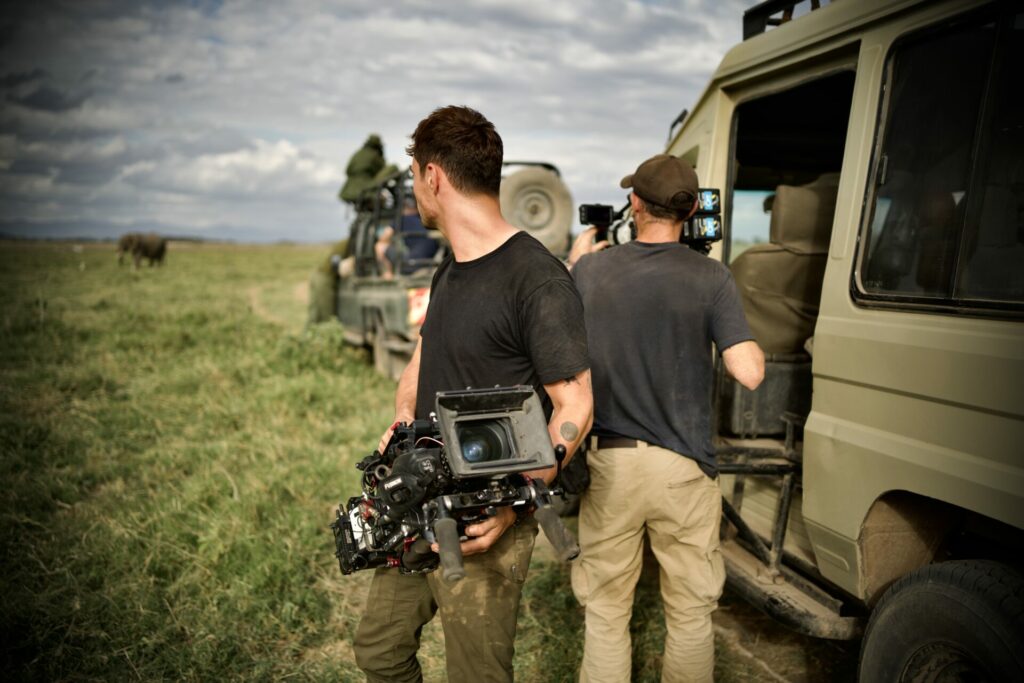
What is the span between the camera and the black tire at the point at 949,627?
1.89 metres

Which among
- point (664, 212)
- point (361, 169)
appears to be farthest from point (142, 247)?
point (664, 212)

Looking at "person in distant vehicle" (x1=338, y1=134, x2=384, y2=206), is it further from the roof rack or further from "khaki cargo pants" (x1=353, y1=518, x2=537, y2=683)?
"khaki cargo pants" (x1=353, y1=518, x2=537, y2=683)

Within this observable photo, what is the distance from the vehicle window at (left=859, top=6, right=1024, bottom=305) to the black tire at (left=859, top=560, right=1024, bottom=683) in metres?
0.79

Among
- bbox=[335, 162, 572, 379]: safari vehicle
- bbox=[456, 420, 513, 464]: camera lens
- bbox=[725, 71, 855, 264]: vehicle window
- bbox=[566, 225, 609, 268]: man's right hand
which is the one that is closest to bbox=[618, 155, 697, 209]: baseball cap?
bbox=[566, 225, 609, 268]: man's right hand

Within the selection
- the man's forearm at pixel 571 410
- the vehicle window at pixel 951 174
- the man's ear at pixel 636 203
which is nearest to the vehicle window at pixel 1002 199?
the vehicle window at pixel 951 174

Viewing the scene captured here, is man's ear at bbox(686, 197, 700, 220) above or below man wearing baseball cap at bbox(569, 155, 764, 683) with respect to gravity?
above

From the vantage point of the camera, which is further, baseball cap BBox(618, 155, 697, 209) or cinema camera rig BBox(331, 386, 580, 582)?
baseball cap BBox(618, 155, 697, 209)

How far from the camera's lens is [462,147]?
203cm

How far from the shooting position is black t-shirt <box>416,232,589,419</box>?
198cm

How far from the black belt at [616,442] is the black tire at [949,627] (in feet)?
3.09

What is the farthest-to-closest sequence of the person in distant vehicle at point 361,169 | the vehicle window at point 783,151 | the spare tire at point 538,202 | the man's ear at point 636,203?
the person in distant vehicle at point 361,169 < the spare tire at point 538,202 < the vehicle window at point 783,151 < the man's ear at point 636,203

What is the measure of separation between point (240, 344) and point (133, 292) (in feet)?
35.4

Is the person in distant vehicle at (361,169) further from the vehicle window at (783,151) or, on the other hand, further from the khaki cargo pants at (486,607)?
the khaki cargo pants at (486,607)

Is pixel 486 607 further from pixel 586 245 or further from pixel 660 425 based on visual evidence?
pixel 586 245
